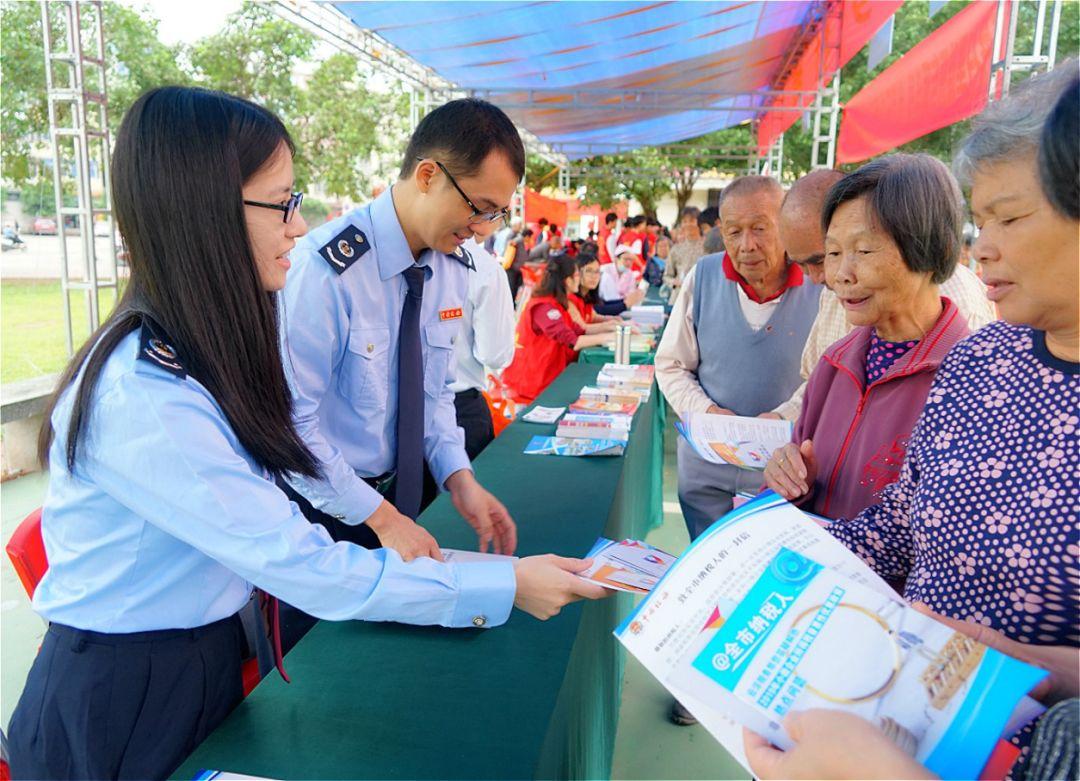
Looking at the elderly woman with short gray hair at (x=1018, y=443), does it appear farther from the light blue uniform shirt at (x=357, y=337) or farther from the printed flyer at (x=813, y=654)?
the light blue uniform shirt at (x=357, y=337)

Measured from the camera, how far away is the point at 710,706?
715 millimetres

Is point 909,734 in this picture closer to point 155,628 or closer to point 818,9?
point 155,628

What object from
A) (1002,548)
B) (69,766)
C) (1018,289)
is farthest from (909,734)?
(69,766)

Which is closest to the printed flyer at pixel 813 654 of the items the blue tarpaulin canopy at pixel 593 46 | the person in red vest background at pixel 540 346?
the person in red vest background at pixel 540 346

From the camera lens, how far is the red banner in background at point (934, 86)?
3166mm

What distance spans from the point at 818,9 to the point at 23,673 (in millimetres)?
7149

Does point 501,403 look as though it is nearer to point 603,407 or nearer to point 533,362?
point 533,362

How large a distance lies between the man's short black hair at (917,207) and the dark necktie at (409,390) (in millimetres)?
997

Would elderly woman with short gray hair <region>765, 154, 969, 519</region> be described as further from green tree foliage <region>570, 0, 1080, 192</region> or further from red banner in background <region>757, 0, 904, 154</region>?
green tree foliage <region>570, 0, 1080, 192</region>

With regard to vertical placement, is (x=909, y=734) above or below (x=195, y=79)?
below

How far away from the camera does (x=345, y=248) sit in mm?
1659

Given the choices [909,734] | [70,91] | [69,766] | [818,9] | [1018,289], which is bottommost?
[69,766]

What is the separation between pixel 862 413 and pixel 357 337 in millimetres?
1080

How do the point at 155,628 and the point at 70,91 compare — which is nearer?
the point at 155,628
